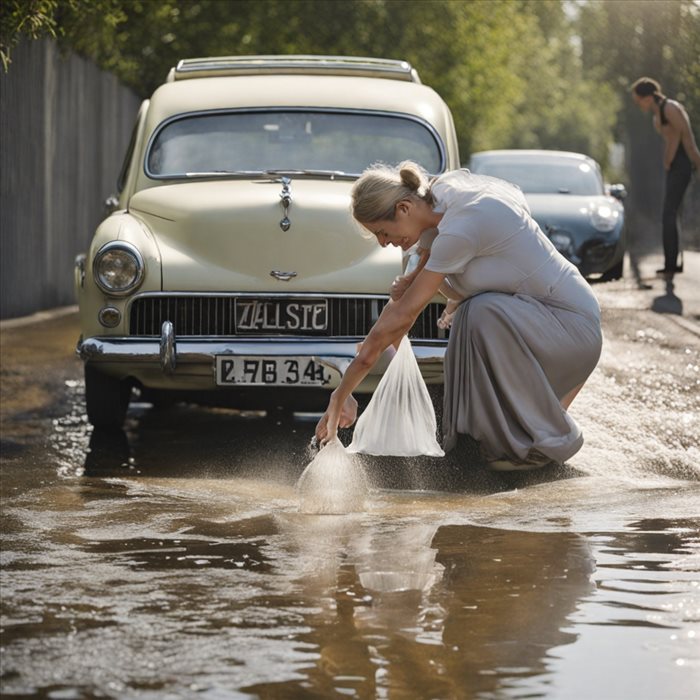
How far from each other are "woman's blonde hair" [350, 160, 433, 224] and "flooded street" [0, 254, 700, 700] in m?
1.13

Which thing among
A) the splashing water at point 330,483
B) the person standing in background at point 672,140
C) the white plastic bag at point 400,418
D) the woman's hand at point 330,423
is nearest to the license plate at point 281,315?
the white plastic bag at point 400,418

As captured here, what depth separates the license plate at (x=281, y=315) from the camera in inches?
303

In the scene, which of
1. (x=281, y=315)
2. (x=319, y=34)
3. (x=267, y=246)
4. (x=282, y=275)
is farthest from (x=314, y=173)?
(x=319, y=34)

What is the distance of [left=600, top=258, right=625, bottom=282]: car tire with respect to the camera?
52.3ft

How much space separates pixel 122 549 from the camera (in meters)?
5.05

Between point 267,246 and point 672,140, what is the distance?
8.60m

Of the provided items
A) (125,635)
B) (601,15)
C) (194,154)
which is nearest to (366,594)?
(125,635)

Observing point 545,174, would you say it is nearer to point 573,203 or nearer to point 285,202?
point 573,203

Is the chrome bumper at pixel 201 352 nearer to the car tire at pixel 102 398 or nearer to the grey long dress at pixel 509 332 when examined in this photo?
the car tire at pixel 102 398

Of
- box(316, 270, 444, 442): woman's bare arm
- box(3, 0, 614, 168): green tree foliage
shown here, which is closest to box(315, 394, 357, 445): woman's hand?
box(316, 270, 444, 442): woman's bare arm

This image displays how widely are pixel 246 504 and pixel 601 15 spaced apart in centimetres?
4966

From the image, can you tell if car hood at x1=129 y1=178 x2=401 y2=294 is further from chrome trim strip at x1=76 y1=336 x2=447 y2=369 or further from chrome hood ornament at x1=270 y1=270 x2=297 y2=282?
chrome trim strip at x1=76 y1=336 x2=447 y2=369

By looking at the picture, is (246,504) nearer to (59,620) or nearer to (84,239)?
(59,620)

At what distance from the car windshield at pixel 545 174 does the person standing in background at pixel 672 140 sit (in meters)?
1.01
